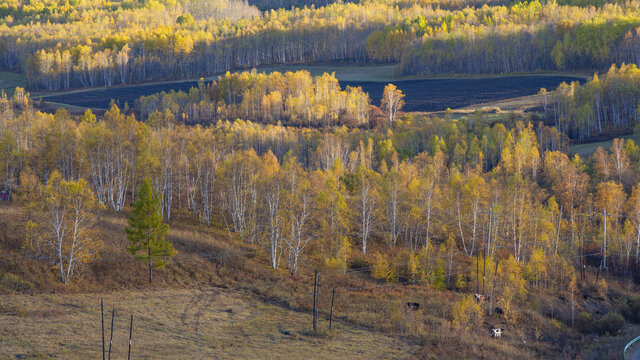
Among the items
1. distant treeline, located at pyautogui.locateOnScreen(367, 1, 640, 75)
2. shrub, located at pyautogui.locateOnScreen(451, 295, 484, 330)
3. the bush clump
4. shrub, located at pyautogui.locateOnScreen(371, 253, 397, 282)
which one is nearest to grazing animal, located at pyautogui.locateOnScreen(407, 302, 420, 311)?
shrub, located at pyautogui.locateOnScreen(451, 295, 484, 330)

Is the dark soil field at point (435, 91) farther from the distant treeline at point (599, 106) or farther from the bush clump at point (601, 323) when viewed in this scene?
the bush clump at point (601, 323)

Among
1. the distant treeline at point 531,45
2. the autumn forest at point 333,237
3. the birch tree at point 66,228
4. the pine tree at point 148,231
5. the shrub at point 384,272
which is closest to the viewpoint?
the autumn forest at point 333,237

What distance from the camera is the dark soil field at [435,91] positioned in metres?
140

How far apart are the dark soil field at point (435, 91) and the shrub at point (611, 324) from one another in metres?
78.9

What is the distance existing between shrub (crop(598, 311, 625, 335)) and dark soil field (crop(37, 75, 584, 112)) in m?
78.9

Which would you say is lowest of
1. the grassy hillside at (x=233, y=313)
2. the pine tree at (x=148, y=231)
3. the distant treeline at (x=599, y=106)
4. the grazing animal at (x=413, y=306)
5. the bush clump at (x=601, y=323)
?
the bush clump at (x=601, y=323)

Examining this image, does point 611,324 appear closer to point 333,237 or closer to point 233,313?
point 333,237

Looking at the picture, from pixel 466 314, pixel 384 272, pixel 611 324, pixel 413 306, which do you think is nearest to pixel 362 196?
pixel 384 272

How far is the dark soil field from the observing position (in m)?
140

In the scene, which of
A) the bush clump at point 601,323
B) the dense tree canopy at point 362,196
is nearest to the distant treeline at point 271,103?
the dense tree canopy at point 362,196

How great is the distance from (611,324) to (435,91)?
9881cm

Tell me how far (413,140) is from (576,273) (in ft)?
134

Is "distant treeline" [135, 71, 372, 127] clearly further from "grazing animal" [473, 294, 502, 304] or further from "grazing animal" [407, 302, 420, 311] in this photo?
"grazing animal" [407, 302, 420, 311]

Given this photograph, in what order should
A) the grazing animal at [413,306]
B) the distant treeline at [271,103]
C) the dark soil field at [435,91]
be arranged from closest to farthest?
the grazing animal at [413,306]
the distant treeline at [271,103]
the dark soil field at [435,91]
